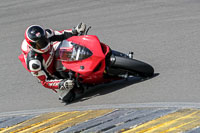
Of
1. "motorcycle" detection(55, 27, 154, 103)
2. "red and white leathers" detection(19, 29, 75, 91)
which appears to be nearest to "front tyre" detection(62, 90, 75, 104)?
"motorcycle" detection(55, 27, 154, 103)

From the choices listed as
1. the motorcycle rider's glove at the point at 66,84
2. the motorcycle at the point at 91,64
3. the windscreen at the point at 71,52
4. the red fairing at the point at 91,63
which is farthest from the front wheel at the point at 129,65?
the motorcycle rider's glove at the point at 66,84

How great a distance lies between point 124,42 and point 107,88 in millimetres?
2644

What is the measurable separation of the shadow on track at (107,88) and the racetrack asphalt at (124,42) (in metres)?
0.02

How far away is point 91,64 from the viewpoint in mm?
8250

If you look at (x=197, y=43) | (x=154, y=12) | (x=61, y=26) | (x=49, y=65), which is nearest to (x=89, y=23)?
(x=61, y=26)

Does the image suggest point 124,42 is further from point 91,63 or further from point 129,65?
point 91,63

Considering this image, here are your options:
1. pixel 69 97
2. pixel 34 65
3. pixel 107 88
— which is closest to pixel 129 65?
pixel 107 88

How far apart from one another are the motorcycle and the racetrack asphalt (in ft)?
0.78

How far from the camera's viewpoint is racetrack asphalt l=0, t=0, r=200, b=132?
8.22m

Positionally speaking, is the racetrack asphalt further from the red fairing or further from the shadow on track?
the red fairing

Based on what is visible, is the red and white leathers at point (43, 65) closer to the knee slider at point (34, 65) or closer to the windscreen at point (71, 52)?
the knee slider at point (34, 65)

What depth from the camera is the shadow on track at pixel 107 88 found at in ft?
28.6

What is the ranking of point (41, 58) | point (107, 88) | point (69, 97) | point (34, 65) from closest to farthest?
point (34, 65) < point (41, 58) < point (69, 97) < point (107, 88)

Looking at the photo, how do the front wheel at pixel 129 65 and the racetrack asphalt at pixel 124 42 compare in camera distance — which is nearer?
the racetrack asphalt at pixel 124 42
